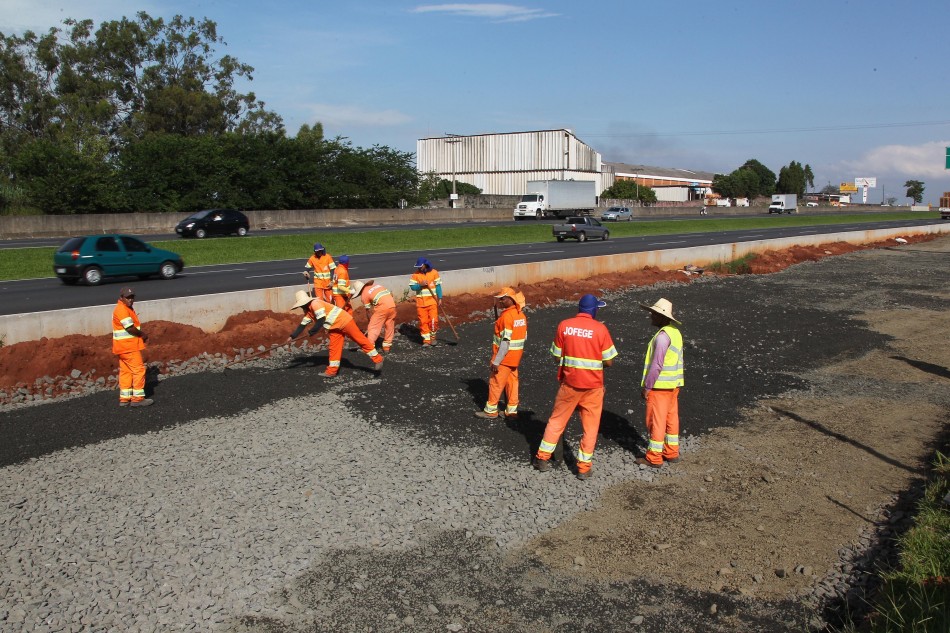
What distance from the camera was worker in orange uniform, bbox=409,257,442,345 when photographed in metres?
14.8

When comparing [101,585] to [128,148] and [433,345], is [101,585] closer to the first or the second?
[433,345]

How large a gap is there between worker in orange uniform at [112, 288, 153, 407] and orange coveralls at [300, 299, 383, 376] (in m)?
2.36

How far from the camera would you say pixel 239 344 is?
48.4 ft

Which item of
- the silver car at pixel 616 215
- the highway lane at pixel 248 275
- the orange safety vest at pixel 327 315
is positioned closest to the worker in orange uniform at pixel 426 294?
the orange safety vest at pixel 327 315

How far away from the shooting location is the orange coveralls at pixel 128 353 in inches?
421

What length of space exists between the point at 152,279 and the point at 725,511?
71.1 ft

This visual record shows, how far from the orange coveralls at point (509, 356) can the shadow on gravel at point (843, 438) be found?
12.6ft

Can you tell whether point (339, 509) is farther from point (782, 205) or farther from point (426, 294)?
point (782, 205)

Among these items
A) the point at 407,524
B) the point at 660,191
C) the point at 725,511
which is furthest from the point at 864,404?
the point at 660,191

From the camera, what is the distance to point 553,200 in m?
66.6

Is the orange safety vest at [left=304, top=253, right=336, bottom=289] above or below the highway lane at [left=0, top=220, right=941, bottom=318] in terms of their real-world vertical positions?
above

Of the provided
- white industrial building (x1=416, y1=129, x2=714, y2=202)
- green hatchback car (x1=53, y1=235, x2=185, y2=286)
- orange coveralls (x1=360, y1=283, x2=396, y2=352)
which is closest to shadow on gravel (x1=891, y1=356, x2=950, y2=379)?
orange coveralls (x1=360, y1=283, x2=396, y2=352)

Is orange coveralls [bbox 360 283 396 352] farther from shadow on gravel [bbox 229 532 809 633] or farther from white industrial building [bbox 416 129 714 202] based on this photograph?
white industrial building [bbox 416 129 714 202]

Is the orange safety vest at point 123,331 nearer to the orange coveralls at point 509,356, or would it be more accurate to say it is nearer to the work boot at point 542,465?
the orange coveralls at point 509,356
